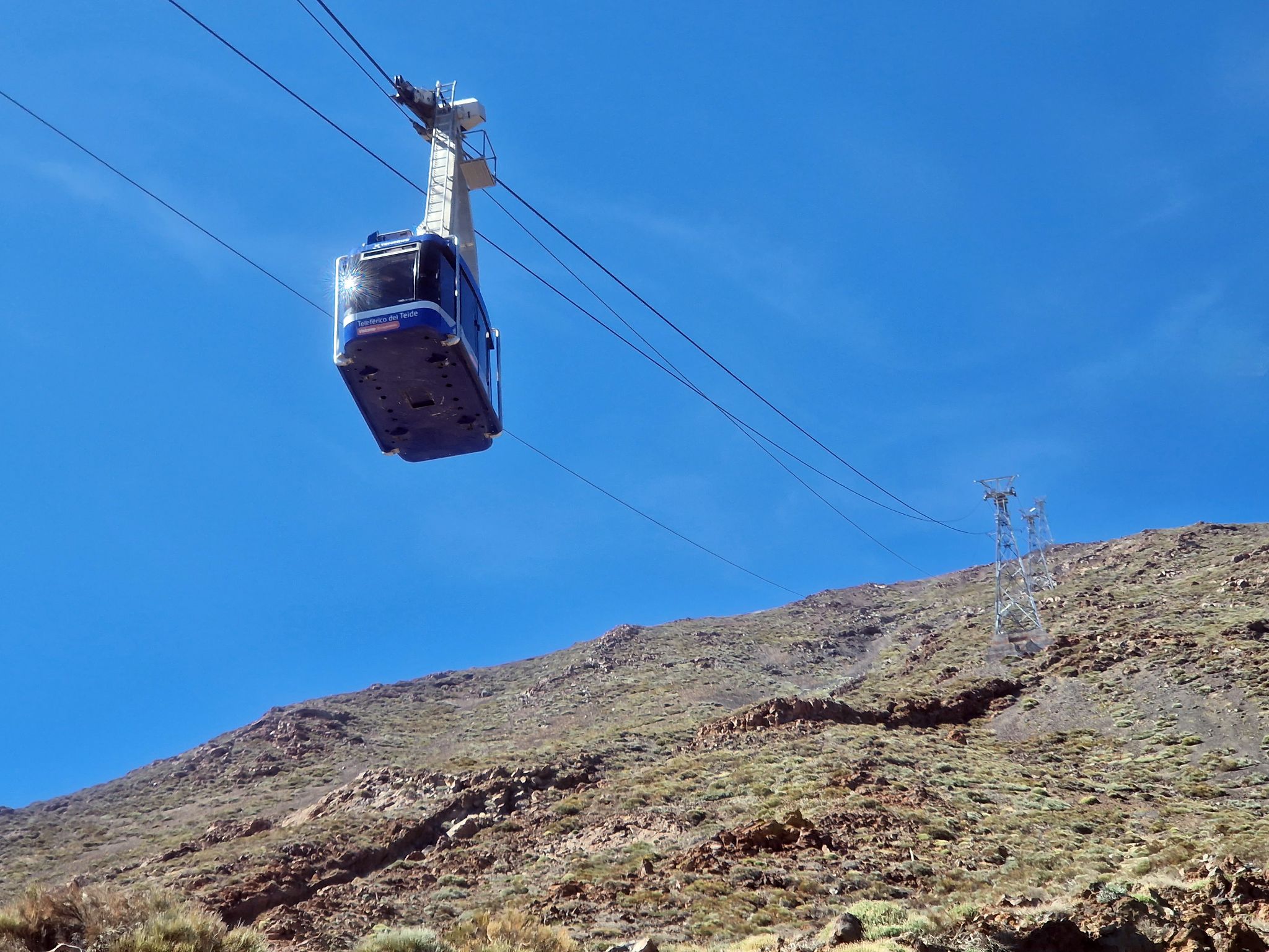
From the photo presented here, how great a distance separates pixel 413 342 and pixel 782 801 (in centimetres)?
1684

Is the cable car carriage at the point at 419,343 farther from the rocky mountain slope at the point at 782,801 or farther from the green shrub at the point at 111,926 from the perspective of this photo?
the rocky mountain slope at the point at 782,801

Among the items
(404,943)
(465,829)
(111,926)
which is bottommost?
(404,943)

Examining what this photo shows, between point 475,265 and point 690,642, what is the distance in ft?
175

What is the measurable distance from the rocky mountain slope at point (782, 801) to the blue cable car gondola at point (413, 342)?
9122 mm

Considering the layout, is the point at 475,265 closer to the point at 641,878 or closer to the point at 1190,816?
the point at 641,878

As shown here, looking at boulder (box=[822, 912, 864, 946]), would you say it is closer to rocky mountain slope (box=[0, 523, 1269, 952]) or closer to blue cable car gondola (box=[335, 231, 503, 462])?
rocky mountain slope (box=[0, 523, 1269, 952])

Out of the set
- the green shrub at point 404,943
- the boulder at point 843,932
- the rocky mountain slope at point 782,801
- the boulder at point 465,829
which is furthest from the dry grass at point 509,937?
the boulder at point 465,829

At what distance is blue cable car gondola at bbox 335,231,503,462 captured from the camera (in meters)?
15.3

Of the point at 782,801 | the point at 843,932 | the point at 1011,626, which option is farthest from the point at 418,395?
the point at 1011,626

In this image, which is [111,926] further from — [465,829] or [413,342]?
[465,829]

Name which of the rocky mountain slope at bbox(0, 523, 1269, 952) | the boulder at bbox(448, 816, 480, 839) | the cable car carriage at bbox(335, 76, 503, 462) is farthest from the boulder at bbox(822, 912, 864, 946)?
the boulder at bbox(448, 816, 480, 839)

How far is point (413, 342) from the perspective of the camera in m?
15.3

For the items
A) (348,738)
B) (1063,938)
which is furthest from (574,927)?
(348,738)

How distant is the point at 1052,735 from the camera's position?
3428 cm
